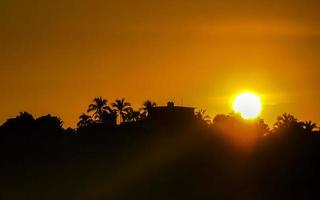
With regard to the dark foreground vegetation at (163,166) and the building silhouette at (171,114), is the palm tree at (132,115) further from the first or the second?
the dark foreground vegetation at (163,166)

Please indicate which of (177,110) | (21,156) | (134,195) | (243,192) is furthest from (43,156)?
(177,110)

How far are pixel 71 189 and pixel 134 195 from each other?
257 inches

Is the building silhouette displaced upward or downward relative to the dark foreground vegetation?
upward

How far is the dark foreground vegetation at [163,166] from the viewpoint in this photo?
7575cm

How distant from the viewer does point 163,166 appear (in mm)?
80188

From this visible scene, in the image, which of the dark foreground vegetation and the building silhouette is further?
the building silhouette

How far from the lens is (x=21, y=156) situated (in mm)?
88000

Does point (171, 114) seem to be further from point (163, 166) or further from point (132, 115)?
point (163, 166)

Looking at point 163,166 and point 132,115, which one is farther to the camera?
point 132,115

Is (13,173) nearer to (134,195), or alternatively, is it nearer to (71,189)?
(71,189)

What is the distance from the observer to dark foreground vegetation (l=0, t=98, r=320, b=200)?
249 feet

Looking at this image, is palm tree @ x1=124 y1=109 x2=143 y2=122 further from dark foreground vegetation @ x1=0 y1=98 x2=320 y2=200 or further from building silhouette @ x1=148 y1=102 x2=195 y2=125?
dark foreground vegetation @ x1=0 y1=98 x2=320 y2=200

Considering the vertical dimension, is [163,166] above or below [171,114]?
below

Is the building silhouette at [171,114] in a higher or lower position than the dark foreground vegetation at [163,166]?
higher
